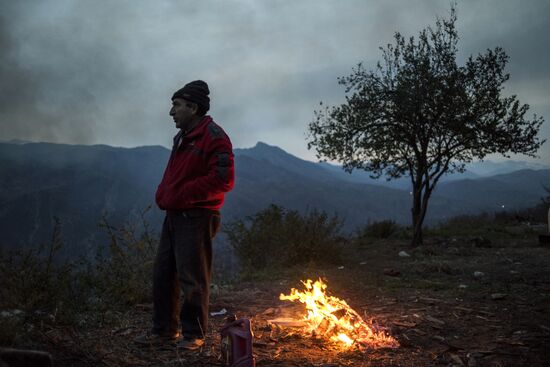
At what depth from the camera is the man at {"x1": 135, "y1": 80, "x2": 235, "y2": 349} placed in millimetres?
3557

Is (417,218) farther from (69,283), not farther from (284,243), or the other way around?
(69,283)

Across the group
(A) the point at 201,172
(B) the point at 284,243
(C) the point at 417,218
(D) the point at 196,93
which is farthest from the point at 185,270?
(C) the point at 417,218

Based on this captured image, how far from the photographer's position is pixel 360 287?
7094mm

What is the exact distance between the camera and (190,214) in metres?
3.61

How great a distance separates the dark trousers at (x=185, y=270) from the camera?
3588 mm

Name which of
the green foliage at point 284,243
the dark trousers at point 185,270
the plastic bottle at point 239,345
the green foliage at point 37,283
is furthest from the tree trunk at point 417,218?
the plastic bottle at point 239,345

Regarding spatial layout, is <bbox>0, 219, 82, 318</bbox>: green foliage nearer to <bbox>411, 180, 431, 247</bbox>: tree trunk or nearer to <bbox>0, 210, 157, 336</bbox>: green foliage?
<bbox>0, 210, 157, 336</bbox>: green foliage

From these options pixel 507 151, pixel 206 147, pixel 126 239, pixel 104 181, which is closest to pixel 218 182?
pixel 206 147

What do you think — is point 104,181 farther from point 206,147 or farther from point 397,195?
point 206,147

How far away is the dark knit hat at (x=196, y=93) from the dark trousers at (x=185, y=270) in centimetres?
101

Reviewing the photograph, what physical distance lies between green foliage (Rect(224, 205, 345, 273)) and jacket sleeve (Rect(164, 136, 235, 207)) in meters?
5.91

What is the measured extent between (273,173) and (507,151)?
135 m

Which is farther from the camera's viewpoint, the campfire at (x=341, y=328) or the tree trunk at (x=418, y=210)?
the tree trunk at (x=418, y=210)

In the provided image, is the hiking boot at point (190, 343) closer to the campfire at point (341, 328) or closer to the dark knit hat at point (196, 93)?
the campfire at point (341, 328)
